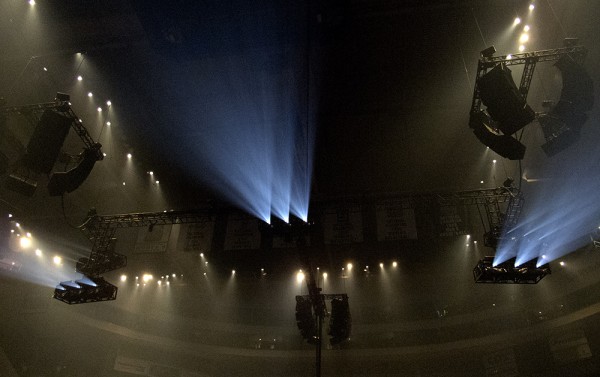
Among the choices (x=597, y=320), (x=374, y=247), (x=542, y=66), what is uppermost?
(x=542, y=66)

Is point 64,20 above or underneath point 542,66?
above

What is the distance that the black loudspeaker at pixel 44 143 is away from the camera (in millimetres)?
6480

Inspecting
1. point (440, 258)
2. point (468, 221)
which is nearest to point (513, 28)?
point (468, 221)

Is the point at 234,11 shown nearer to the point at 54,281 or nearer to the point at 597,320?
the point at 54,281

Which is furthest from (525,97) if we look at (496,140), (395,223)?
(395,223)

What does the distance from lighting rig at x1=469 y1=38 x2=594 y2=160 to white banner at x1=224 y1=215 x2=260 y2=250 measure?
674 cm

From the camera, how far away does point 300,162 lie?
1029 centimetres

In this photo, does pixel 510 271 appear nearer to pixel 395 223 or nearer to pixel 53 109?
pixel 395 223

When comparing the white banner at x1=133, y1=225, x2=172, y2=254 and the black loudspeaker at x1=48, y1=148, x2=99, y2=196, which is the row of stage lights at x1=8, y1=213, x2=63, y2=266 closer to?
the white banner at x1=133, y1=225, x2=172, y2=254

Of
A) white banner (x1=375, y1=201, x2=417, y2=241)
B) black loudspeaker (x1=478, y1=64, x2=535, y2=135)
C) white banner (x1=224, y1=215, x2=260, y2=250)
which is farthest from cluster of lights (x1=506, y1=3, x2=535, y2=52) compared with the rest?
white banner (x1=224, y1=215, x2=260, y2=250)

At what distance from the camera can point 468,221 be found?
9445 mm

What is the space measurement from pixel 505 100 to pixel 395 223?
5.00 m

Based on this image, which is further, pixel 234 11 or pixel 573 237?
pixel 573 237

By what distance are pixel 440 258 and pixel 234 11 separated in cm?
944
